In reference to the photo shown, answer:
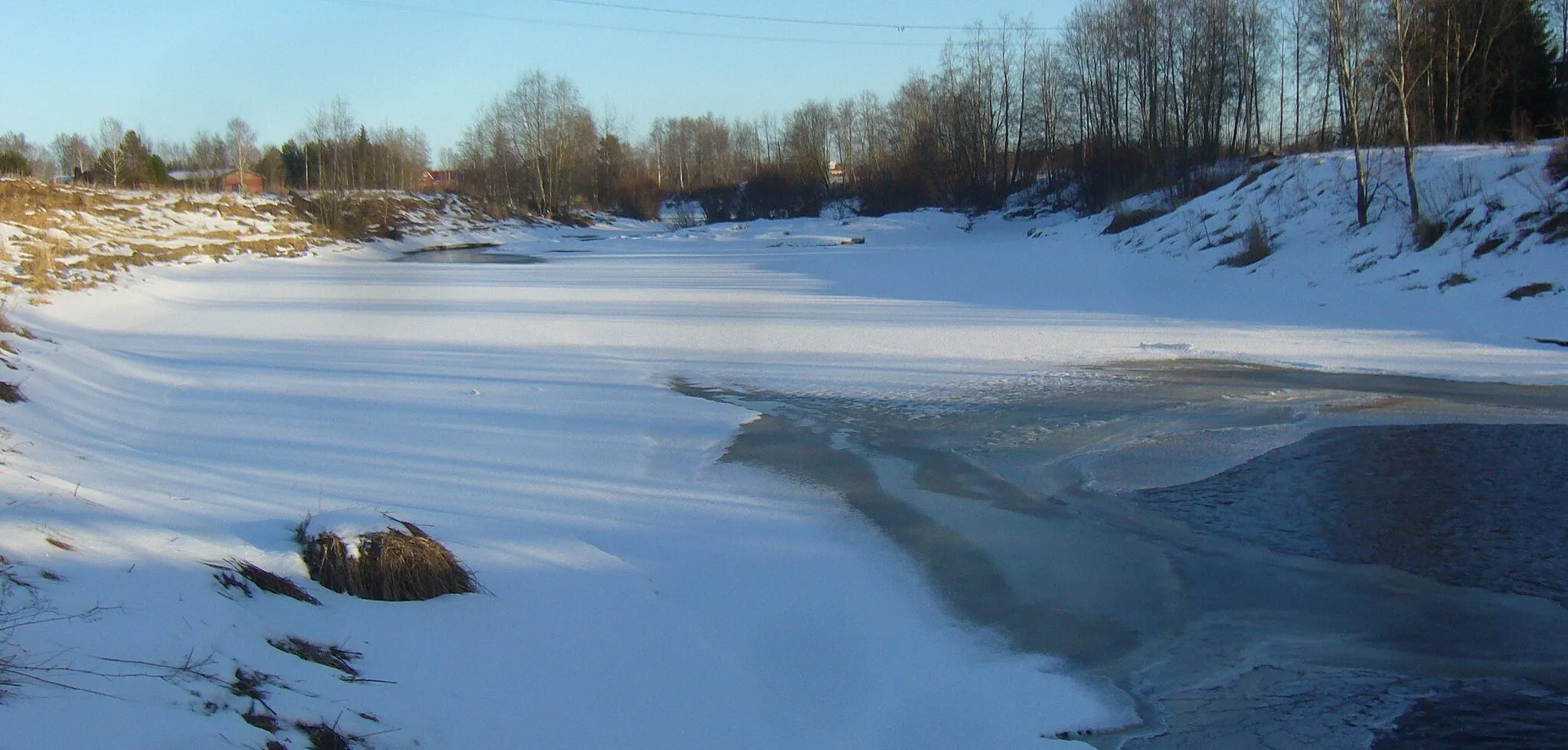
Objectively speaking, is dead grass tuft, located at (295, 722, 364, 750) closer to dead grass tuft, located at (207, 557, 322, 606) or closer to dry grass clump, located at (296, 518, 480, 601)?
dead grass tuft, located at (207, 557, 322, 606)

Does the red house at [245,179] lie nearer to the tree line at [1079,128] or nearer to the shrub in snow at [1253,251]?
the tree line at [1079,128]

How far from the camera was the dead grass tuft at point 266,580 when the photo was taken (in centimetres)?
384

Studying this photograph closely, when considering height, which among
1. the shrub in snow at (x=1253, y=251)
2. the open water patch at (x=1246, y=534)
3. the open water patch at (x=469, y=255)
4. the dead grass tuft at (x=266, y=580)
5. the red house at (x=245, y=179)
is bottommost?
the open water patch at (x=1246, y=534)

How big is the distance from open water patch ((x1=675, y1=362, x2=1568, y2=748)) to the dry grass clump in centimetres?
235

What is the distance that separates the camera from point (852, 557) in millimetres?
5516

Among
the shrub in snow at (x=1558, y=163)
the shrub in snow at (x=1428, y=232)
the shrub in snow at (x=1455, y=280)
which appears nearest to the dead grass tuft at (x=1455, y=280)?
the shrub in snow at (x=1455, y=280)

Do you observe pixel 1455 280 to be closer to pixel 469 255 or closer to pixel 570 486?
pixel 570 486

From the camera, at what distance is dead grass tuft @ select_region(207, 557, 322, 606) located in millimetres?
3836

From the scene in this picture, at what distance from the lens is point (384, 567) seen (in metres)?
4.13

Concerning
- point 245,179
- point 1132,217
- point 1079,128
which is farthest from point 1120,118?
point 245,179

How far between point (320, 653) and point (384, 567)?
26.6 inches

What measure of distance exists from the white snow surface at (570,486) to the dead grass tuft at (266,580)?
0.07 m

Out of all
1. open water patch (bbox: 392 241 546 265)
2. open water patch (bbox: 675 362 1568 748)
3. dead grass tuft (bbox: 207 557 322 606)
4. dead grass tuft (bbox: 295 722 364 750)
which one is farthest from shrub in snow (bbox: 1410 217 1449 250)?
open water patch (bbox: 392 241 546 265)

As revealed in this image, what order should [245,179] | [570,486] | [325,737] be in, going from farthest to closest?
[245,179] → [570,486] → [325,737]
